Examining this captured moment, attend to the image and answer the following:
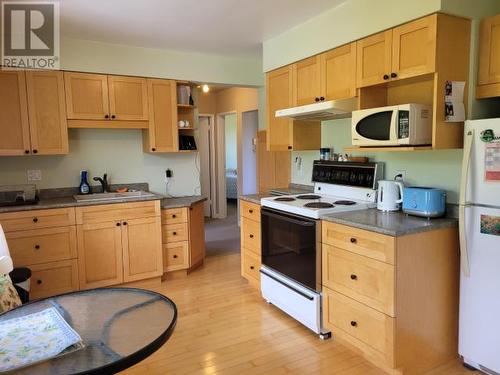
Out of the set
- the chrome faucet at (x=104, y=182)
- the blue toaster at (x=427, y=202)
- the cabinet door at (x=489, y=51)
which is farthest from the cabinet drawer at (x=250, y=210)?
the cabinet door at (x=489, y=51)

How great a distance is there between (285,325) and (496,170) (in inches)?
70.5

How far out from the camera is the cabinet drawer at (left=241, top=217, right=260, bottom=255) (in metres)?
3.43

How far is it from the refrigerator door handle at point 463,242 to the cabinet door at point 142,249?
266 centimetres

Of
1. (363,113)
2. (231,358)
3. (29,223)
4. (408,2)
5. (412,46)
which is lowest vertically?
(231,358)

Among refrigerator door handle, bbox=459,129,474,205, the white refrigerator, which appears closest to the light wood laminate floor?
the white refrigerator

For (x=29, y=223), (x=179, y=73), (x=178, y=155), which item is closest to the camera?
(x=29, y=223)

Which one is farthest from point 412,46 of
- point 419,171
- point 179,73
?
point 179,73

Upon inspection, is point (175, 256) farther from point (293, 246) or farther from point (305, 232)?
point (305, 232)

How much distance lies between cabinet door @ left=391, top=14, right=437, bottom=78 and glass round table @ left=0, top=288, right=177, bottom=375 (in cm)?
202

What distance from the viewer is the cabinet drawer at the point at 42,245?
3.19 m

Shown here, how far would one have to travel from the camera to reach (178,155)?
4.47m

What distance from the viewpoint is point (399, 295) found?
212cm

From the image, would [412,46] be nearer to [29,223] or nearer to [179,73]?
[179,73]

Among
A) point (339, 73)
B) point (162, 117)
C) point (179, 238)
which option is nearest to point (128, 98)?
point (162, 117)
